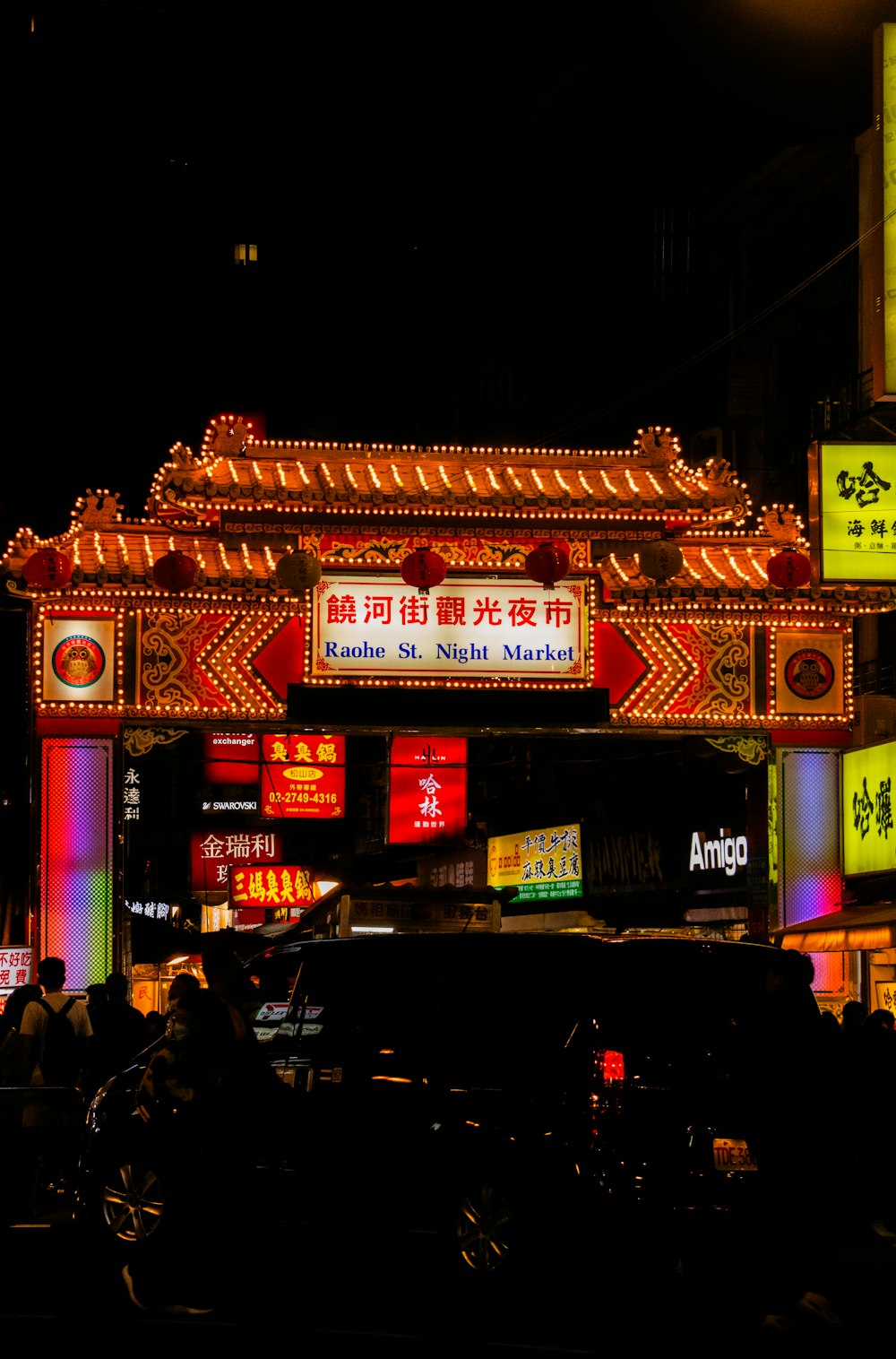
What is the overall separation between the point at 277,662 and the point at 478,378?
86.0 feet

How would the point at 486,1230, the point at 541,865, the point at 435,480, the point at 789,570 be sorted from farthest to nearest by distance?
the point at 541,865 → the point at 435,480 → the point at 789,570 → the point at 486,1230

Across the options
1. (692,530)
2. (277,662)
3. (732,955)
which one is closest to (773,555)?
(692,530)

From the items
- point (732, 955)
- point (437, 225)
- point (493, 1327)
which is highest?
point (437, 225)

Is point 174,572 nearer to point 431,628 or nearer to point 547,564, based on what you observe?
point 431,628

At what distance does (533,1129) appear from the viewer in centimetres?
967

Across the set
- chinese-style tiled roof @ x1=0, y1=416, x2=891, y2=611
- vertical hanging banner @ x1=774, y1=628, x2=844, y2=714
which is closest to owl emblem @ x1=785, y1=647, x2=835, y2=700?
vertical hanging banner @ x1=774, y1=628, x2=844, y2=714

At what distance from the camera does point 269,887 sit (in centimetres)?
3212

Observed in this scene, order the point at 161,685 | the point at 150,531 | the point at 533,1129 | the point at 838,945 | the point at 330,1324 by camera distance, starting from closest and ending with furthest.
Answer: the point at 330,1324 < the point at 533,1129 < the point at 838,945 < the point at 161,685 < the point at 150,531

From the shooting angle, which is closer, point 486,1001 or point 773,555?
point 486,1001

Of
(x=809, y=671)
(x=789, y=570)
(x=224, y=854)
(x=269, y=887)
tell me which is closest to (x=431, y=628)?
(x=789, y=570)

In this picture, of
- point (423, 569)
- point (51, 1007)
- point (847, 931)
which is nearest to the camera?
point (51, 1007)

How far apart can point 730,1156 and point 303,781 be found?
19842 millimetres

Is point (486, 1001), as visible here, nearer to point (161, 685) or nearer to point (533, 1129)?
point (533, 1129)

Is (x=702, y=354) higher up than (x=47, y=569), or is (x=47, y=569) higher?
(x=702, y=354)
